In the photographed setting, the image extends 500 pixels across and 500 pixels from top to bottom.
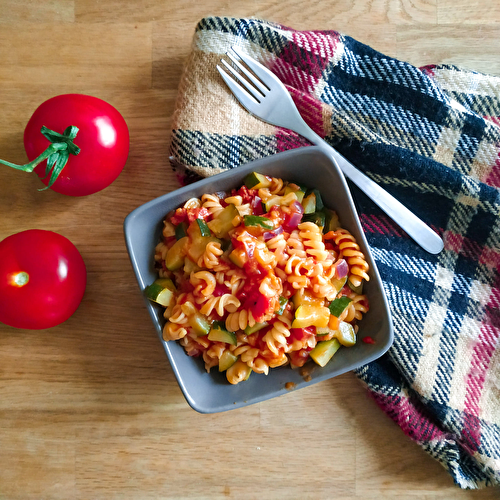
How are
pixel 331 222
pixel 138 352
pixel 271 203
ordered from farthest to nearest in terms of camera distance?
1. pixel 138 352
2. pixel 331 222
3. pixel 271 203

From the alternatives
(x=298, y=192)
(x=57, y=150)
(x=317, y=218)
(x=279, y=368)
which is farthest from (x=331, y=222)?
(x=57, y=150)

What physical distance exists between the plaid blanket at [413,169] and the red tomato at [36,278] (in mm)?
609

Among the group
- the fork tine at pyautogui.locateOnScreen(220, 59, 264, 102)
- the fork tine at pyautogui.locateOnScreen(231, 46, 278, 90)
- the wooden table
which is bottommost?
the wooden table

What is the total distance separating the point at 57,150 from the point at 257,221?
77cm

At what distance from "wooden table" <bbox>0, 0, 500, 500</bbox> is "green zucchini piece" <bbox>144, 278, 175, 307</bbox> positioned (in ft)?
1.16

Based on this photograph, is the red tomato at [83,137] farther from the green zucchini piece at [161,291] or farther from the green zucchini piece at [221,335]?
the green zucchini piece at [221,335]

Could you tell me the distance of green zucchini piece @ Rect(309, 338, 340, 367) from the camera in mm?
1756

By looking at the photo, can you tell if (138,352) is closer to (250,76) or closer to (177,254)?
(177,254)

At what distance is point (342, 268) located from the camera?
1723 mm

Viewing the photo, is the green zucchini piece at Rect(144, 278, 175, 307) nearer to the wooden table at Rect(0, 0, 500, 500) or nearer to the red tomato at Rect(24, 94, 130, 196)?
the wooden table at Rect(0, 0, 500, 500)

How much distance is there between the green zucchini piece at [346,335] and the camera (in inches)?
70.2

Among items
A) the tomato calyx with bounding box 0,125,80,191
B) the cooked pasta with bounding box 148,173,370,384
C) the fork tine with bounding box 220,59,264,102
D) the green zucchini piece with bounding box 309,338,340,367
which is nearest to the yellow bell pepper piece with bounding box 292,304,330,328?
the cooked pasta with bounding box 148,173,370,384

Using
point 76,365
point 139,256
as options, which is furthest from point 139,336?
point 139,256

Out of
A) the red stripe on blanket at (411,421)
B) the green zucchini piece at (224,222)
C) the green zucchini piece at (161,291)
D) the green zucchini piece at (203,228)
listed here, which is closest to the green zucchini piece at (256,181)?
the green zucchini piece at (224,222)
